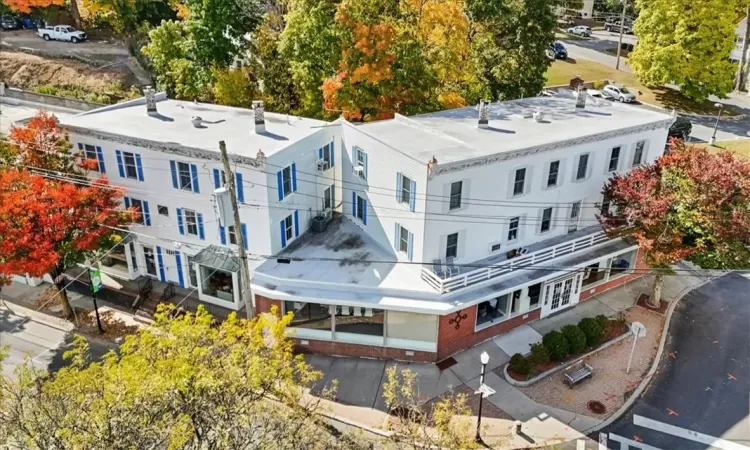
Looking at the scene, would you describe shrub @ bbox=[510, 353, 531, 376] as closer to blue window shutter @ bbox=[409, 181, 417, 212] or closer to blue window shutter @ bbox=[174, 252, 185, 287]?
blue window shutter @ bbox=[409, 181, 417, 212]

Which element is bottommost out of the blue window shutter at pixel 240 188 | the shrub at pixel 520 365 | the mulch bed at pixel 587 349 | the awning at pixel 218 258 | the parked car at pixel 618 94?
the mulch bed at pixel 587 349

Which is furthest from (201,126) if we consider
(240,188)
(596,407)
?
(596,407)

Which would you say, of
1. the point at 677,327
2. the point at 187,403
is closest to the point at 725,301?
the point at 677,327

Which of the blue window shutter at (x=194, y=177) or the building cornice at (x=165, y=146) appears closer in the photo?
the building cornice at (x=165, y=146)

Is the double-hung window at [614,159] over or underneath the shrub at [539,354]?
over

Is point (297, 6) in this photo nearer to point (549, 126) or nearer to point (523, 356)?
point (549, 126)

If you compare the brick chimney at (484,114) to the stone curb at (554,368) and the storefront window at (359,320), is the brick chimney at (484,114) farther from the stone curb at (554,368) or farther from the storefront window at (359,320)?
the stone curb at (554,368)

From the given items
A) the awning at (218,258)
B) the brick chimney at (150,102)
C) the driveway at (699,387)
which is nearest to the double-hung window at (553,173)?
the driveway at (699,387)
